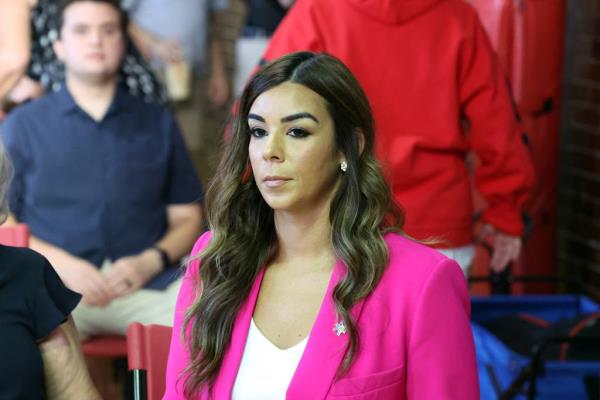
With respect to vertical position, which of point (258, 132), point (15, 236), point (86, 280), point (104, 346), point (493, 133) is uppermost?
point (258, 132)

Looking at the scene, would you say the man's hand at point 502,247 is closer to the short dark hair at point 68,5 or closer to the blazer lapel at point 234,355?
the short dark hair at point 68,5

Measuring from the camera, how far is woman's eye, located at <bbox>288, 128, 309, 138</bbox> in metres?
2.30

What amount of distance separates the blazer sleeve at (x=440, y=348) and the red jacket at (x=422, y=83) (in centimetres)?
117

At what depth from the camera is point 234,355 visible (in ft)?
7.50

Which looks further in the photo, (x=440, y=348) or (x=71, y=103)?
(x=71, y=103)

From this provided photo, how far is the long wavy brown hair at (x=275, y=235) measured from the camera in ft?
7.48

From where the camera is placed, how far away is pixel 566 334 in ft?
11.4

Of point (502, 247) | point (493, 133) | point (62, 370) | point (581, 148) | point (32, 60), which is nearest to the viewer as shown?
point (62, 370)

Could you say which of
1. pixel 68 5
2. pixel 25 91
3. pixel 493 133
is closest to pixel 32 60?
pixel 25 91

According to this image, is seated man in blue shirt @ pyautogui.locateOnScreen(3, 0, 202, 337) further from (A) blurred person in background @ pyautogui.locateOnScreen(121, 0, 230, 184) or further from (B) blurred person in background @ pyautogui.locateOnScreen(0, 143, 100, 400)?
(B) blurred person in background @ pyautogui.locateOnScreen(0, 143, 100, 400)

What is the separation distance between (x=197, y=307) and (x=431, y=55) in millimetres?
1313

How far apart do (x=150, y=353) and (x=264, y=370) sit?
32 centimetres

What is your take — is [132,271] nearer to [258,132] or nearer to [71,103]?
[71,103]

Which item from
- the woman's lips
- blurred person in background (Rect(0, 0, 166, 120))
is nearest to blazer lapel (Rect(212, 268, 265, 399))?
the woman's lips
